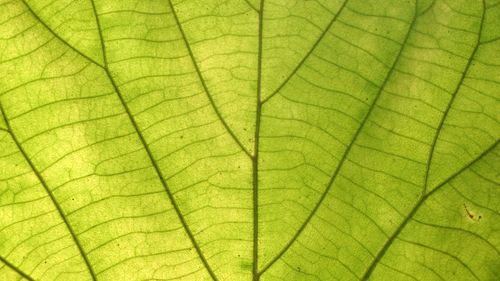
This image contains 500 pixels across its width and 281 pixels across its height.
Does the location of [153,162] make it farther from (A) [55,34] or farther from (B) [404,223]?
(B) [404,223]

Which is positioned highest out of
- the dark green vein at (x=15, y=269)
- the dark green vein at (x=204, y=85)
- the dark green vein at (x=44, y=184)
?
the dark green vein at (x=204, y=85)

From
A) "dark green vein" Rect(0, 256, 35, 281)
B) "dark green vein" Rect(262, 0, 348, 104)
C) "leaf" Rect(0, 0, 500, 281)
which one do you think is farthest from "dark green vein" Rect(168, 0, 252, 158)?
"dark green vein" Rect(0, 256, 35, 281)

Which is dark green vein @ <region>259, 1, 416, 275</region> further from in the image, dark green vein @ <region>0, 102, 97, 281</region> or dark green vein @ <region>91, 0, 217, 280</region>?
dark green vein @ <region>0, 102, 97, 281</region>

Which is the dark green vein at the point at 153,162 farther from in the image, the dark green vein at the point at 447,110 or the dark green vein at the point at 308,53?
the dark green vein at the point at 447,110

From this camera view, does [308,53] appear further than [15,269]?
Yes

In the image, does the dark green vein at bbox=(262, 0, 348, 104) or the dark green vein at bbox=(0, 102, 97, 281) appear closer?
the dark green vein at bbox=(0, 102, 97, 281)

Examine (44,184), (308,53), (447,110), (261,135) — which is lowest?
(44,184)

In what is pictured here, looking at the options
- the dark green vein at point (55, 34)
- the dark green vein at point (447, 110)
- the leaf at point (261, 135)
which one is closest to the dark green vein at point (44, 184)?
the leaf at point (261, 135)

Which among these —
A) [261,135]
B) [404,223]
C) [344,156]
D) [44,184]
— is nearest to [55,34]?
[44,184]
